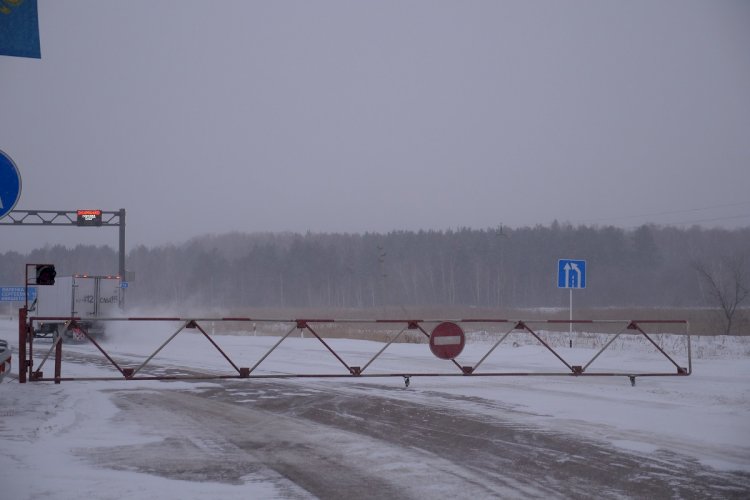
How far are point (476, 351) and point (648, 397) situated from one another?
13124 mm

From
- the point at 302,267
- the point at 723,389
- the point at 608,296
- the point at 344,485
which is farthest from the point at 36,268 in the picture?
the point at 302,267

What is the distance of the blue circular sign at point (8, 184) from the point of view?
840 cm

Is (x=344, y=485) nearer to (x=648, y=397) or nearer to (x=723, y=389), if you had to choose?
(x=648, y=397)

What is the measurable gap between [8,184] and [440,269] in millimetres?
113672

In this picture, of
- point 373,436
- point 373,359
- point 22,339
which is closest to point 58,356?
point 22,339

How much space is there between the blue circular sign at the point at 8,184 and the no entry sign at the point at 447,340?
8806mm

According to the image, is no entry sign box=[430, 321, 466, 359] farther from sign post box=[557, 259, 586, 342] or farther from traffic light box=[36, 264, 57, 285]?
sign post box=[557, 259, 586, 342]

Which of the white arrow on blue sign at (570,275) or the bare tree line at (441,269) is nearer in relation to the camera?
the white arrow on blue sign at (570,275)

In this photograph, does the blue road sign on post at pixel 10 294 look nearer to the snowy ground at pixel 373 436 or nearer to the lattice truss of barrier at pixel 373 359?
the lattice truss of barrier at pixel 373 359

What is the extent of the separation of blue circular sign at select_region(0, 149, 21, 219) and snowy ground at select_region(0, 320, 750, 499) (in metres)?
2.98

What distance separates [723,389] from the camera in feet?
48.5

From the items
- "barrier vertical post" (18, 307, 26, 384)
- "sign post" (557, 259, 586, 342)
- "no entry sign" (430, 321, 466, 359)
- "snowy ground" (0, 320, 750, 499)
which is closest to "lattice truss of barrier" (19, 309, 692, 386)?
"barrier vertical post" (18, 307, 26, 384)

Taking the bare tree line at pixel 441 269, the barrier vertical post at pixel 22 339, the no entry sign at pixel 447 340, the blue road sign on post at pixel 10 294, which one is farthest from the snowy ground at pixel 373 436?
the bare tree line at pixel 441 269

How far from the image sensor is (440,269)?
4764 inches
